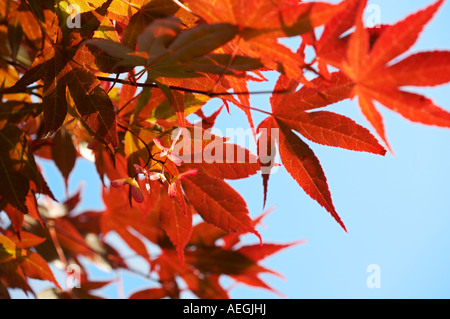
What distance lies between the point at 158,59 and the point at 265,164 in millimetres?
197

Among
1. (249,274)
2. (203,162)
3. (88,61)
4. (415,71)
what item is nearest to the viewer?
(415,71)

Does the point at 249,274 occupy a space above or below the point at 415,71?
below

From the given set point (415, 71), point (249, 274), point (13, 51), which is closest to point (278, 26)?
point (415, 71)

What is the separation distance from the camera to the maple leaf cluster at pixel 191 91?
34cm

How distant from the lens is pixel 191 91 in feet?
1.46

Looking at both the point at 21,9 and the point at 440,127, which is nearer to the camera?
the point at 440,127

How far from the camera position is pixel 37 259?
74 centimetres

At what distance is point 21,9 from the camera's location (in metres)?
0.71

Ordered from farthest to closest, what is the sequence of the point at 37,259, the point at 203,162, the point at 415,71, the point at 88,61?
the point at 37,259 → the point at 203,162 → the point at 88,61 → the point at 415,71

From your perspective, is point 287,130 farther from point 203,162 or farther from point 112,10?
point 112,10

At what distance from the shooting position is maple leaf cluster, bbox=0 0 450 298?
0.34 metres

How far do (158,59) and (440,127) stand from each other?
9.6 inches
